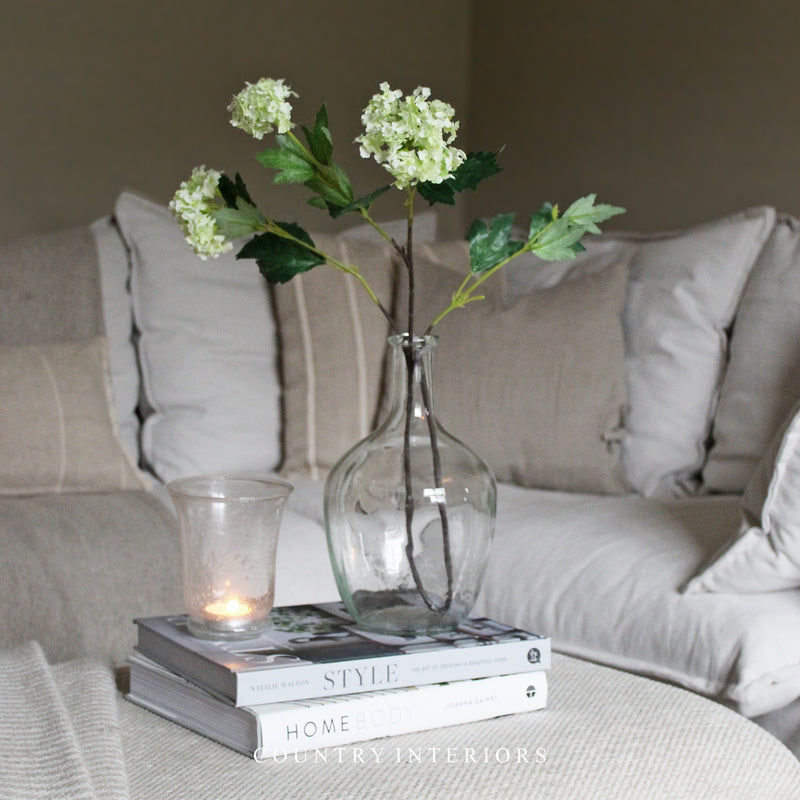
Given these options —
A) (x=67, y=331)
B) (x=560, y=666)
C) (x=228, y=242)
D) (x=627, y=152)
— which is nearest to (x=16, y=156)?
(x=67, y=331)

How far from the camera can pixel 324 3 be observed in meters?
3.60

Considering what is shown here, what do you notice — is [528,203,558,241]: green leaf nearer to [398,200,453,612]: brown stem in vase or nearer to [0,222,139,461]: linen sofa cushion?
[398,200,453,612]: brown stem in vase

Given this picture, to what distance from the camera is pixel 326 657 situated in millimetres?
813

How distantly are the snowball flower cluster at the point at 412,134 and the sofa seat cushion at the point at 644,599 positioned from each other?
709 mm

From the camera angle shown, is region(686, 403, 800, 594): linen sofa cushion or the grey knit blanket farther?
region(686, 403, 800, 594): linen sofa cushion

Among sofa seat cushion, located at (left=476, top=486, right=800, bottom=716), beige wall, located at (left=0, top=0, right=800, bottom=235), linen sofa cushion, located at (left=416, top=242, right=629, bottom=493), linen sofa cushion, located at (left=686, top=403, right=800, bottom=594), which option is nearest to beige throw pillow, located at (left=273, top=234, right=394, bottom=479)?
linen sofa cushion, located at (left=416, top=242, right=629, bottom=493)

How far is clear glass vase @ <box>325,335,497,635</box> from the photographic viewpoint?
89cm

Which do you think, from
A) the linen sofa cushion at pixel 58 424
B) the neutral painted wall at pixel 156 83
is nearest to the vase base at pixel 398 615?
the linen sofa cushion at pixel 58 424

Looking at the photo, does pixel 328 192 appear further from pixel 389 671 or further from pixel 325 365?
pixel 325 365

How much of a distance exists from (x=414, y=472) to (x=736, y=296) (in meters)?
1.22

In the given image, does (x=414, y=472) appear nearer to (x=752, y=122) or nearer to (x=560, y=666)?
(x=560, y=666)

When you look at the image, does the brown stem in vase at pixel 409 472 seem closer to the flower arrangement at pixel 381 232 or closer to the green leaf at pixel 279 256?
the flower arrangement at pixel 381 232

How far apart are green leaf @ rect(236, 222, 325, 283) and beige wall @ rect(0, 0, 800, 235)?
1972 millimetres

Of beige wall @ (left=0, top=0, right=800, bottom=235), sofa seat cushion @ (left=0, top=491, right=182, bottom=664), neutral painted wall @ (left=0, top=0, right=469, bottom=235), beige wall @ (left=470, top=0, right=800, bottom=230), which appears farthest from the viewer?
neutral painted wall @ (left=0, top=0, right=469, bottom=235)
